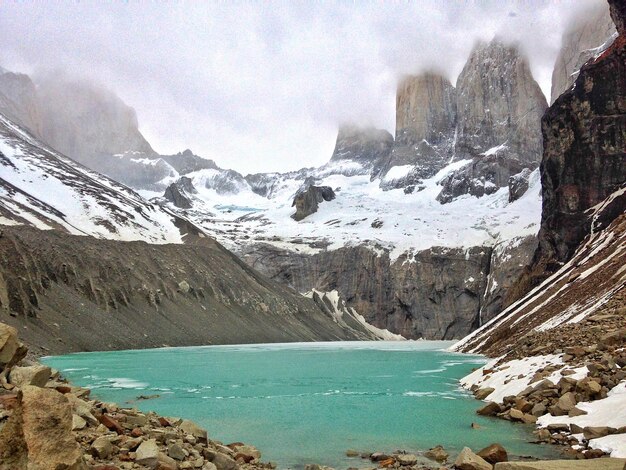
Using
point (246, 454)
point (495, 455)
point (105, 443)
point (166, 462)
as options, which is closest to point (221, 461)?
point (166, 462)

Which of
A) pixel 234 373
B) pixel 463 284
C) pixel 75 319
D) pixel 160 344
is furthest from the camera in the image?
pixel 463 284

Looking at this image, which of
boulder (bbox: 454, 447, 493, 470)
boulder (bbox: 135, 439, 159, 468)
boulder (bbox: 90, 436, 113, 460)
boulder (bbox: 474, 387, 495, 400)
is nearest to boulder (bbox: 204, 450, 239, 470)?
boulder (bbox: 135, 439, 159, 468)

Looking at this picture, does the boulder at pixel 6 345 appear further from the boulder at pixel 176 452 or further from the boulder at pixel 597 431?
the boulder at pixel 597 431

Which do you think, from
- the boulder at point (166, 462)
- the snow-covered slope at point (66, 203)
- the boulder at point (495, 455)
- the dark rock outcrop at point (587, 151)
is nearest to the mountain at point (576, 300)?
the dark rock outcrop at point (587, 151)

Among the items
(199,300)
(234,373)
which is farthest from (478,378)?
(199,300)

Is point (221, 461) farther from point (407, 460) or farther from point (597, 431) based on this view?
point (597, 431)

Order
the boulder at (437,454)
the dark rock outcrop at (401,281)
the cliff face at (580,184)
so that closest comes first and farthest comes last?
the boulder at (437,454)
the cliff face at (580,184)
the dark rock outcrop at (401,281)

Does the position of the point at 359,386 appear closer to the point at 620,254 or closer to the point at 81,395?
the point at 81,395
